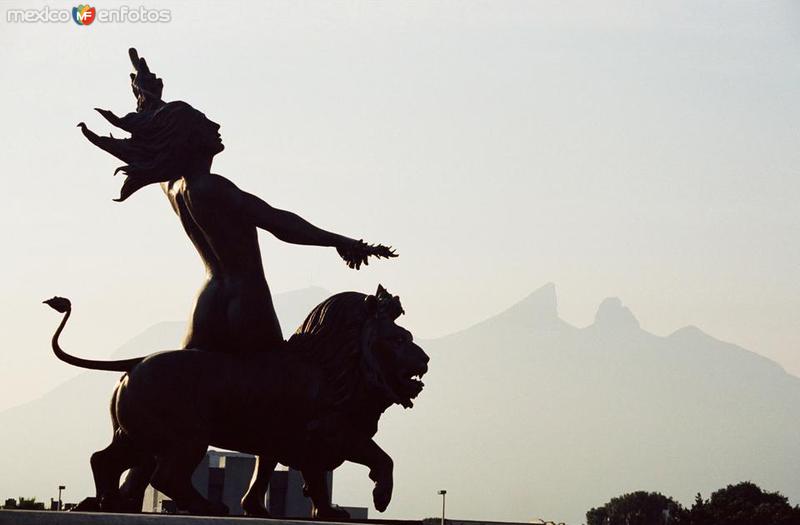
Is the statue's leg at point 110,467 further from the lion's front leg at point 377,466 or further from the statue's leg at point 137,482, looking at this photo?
the lion's front leg at point 377,466

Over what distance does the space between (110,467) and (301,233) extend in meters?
2.20

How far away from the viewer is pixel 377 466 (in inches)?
422

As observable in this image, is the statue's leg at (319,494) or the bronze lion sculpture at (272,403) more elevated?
the bronze lion sculpture at (272,403)

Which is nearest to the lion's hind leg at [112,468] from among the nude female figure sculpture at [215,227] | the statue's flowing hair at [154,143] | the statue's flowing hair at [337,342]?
the nude female figure sculpture at [215,227]

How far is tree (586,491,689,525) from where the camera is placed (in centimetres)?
9475

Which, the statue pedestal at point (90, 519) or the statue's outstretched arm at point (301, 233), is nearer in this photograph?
the statue pedestal at point (90, 519)

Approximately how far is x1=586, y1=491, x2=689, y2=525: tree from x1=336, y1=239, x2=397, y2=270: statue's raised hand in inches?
3300

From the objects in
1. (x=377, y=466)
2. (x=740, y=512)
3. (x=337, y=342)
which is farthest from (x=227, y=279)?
(x=740, y=512)

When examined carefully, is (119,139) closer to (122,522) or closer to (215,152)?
(215,152)

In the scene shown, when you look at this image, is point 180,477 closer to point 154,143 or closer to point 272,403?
point 272,403

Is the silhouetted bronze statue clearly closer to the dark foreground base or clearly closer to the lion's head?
the lion's head

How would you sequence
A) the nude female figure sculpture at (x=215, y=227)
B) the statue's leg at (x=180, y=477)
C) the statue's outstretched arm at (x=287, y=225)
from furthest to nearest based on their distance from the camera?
the statue's outstretched arm at (x=287, y=225) → the nude female figure sculpture at (x=215, y=227) → the statue's leg at (x=180, y=477)

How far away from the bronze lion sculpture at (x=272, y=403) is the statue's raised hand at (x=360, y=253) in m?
0.36

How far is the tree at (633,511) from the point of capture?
311 feet
